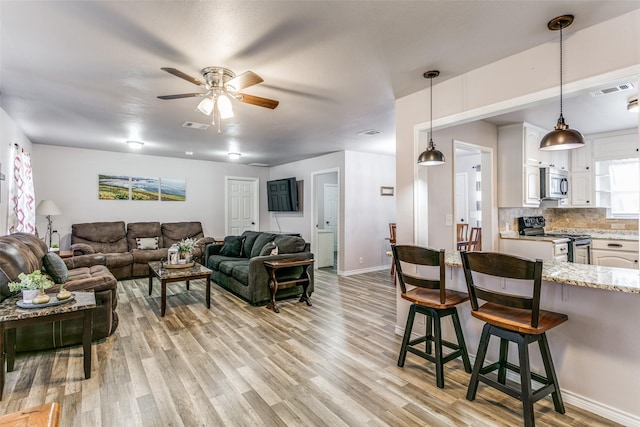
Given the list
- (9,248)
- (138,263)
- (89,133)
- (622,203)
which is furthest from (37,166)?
(622,203)

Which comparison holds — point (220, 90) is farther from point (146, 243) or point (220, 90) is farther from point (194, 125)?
point (146, 243)

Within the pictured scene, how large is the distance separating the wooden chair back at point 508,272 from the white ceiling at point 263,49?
145cm

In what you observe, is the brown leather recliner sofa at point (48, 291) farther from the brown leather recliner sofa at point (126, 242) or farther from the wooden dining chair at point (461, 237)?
the wooden dining chair at point (461, 237)

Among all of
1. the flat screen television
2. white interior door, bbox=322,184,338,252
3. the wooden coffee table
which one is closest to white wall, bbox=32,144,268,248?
the flat screen television

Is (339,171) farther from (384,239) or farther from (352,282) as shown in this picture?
(352,282)

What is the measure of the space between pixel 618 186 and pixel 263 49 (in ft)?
18.1

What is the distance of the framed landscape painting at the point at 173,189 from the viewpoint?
701cm

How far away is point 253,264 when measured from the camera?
166 inches

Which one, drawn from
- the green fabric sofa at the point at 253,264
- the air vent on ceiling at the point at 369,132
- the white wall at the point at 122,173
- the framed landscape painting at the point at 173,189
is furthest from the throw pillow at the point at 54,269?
the air vent on ceiling at the point at 369,132

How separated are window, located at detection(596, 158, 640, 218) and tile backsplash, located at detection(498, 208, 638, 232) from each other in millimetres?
110

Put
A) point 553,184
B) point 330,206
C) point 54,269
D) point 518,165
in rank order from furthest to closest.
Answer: point 330,206, point 553,184, point 518,165, point 54,269

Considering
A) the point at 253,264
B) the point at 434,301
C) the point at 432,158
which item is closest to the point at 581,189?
the point at 432,158

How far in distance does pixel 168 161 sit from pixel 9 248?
4.53 metres

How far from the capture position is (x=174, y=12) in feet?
6.14
